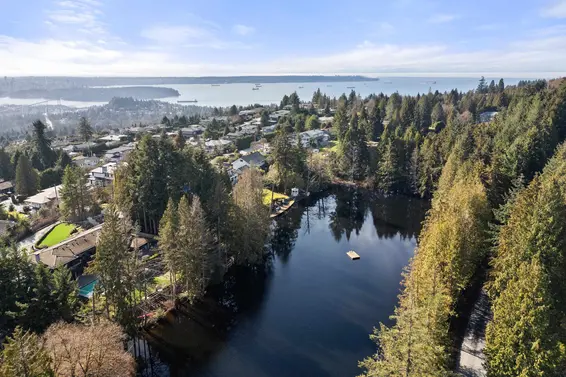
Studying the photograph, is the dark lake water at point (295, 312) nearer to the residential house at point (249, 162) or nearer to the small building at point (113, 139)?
the residential house at point (249, 162)

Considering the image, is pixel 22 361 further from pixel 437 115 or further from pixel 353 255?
pixel 437 115

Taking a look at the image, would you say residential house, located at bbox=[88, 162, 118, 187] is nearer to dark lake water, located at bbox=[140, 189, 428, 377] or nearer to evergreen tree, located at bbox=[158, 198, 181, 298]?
dark lake water, located at bbox=[140, 189, 428, 377]

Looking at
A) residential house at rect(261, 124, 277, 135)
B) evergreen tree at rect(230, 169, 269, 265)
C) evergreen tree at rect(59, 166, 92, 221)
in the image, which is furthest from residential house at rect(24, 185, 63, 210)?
residential house at rect(261, 124, 277, 135)

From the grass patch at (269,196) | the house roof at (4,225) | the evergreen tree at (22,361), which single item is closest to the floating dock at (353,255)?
the grass patch at (269,196)

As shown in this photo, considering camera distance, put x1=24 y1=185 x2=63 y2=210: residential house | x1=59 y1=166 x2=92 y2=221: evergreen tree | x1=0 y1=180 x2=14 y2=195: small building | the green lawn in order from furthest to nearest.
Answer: x1=0 y1=180 x2=14 y2=195: small building < x1=24 y1=185 x2=63 y2=210: residential house < x1=59 y1=166 x2=92 y2=221: evergreen tree < the green lawn

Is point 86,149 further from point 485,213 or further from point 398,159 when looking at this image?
point 485,213

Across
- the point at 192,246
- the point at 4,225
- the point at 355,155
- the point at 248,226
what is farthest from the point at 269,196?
the point at 4,225
